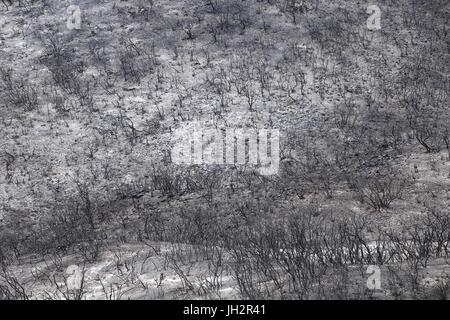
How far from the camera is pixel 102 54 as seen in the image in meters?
13.3

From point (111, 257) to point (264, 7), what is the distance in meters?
10.3

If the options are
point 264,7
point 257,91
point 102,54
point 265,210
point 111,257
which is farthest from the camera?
point 264,7

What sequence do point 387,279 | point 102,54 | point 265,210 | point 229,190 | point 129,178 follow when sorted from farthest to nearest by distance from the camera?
point 102,54, point 129,178, point 229,190, point 265,210, point 387,279

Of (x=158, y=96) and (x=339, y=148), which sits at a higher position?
(x=158, y=96)

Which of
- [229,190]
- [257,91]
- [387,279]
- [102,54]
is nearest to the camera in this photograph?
[387,279]

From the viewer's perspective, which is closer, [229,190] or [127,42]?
[229,190]

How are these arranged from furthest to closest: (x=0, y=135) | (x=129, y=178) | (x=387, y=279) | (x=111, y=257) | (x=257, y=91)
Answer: (x=257, y=91), (x=0, y=135), (x=129, y=178), (x=111, y=257), (x=387, y=279)

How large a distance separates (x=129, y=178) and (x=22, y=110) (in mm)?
3670

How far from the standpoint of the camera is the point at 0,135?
11039 mm

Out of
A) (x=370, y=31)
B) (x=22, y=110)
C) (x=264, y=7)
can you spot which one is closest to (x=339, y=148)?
(x=370, y=31)
